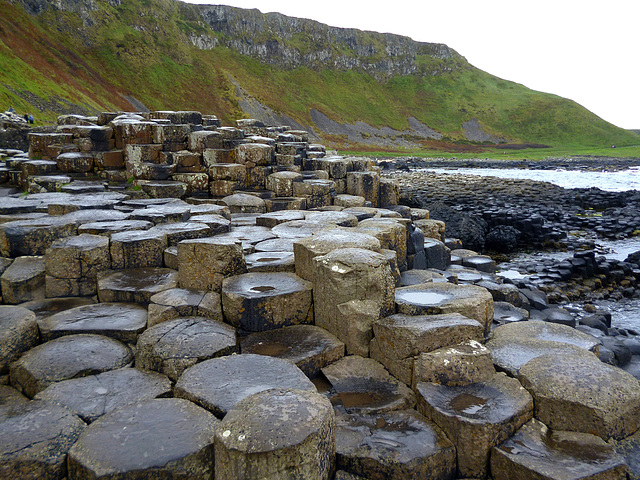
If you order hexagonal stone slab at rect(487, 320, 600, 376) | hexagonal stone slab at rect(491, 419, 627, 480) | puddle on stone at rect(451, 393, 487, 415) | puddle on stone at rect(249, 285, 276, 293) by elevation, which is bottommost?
hexagonal stone slab at rect(491, 419, 627, 480)

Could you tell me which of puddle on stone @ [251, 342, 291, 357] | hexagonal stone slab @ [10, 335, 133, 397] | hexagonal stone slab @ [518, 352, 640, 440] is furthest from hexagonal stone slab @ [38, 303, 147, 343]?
hexagonal stone slab @ [518, 352, 640, 440]

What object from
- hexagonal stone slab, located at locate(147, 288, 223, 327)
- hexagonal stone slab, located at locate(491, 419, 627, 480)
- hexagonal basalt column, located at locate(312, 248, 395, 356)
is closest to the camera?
hexagonal stone slab, located at locate(491, 419, 627, 480)

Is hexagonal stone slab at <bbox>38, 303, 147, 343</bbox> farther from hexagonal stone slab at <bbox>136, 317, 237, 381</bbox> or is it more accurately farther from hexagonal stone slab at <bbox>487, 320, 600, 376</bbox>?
hexagonal stone slab at <bbox>487, 320, 600, 376</bbox>

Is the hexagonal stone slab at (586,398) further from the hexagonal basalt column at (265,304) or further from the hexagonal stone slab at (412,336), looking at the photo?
the hexagonal basalt column at (265,304)

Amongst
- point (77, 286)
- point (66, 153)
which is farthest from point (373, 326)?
point (66, 153)

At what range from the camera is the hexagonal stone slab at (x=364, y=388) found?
3.91 meters

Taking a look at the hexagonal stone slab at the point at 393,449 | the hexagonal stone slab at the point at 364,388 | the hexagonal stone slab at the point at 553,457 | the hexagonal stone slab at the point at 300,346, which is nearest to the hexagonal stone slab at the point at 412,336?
the hexagonal stone slab at the point at 364,388

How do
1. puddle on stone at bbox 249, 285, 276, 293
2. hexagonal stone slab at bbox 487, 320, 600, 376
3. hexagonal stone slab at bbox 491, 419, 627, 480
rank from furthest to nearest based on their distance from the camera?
1. puddle on stone at bbox 249, 285, 276, 293
2. hexagonal stone slab at bbox 487, 320, 600, 376
3. hexagonal stone slab at bbox 491, 419, 627, 480

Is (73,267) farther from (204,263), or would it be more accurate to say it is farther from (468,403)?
(468,403)

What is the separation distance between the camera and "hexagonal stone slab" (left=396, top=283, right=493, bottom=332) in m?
4.66

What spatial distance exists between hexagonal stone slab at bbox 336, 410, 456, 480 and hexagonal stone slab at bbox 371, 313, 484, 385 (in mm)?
637

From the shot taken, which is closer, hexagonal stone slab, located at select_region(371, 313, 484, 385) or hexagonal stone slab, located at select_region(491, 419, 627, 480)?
hexagonal stone slab, located at select_region(491, 419, 627, 480)

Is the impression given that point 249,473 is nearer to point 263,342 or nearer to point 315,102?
point 263,342

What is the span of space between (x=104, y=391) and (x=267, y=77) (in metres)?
103
